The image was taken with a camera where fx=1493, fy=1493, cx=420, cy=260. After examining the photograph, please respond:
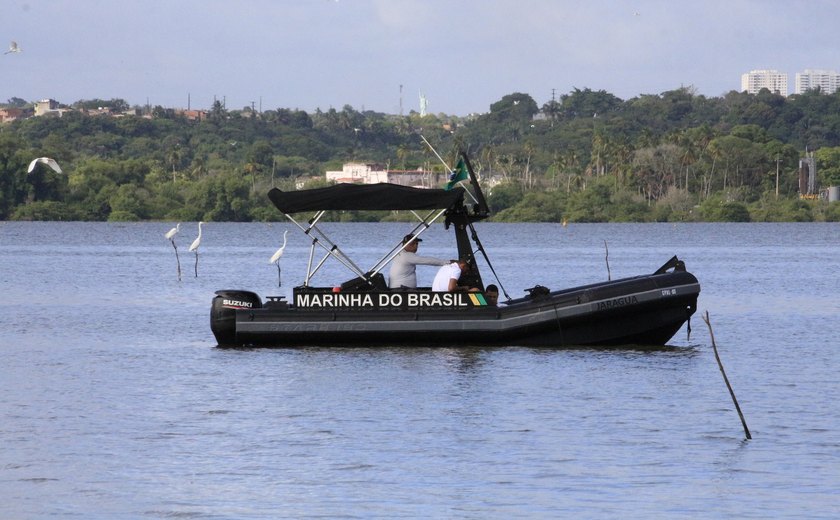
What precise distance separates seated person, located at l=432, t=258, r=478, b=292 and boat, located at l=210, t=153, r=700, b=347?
0.35ft

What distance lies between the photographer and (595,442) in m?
16.1

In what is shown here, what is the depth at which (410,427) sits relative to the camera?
17094mm

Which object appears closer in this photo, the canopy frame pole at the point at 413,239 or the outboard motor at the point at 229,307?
the canopy frame pole at the point at 413,239

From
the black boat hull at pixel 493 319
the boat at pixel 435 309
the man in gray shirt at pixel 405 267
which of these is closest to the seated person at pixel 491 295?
the boat at pixel 435 309

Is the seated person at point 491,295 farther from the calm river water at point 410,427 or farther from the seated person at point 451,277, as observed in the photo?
the calm river water at point 410,427

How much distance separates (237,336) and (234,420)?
17.1ft

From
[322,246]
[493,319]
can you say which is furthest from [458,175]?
[322,246]

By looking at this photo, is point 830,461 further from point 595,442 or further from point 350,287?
point 350,287

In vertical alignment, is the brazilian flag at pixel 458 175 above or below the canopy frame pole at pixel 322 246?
above

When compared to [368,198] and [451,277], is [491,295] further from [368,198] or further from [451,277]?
[368,198]

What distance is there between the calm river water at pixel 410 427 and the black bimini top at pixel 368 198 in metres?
2.23

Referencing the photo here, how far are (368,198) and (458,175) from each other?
1.75 meters

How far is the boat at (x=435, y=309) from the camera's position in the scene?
72.1 feet

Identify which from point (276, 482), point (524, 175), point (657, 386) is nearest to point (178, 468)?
point (276, 482)
